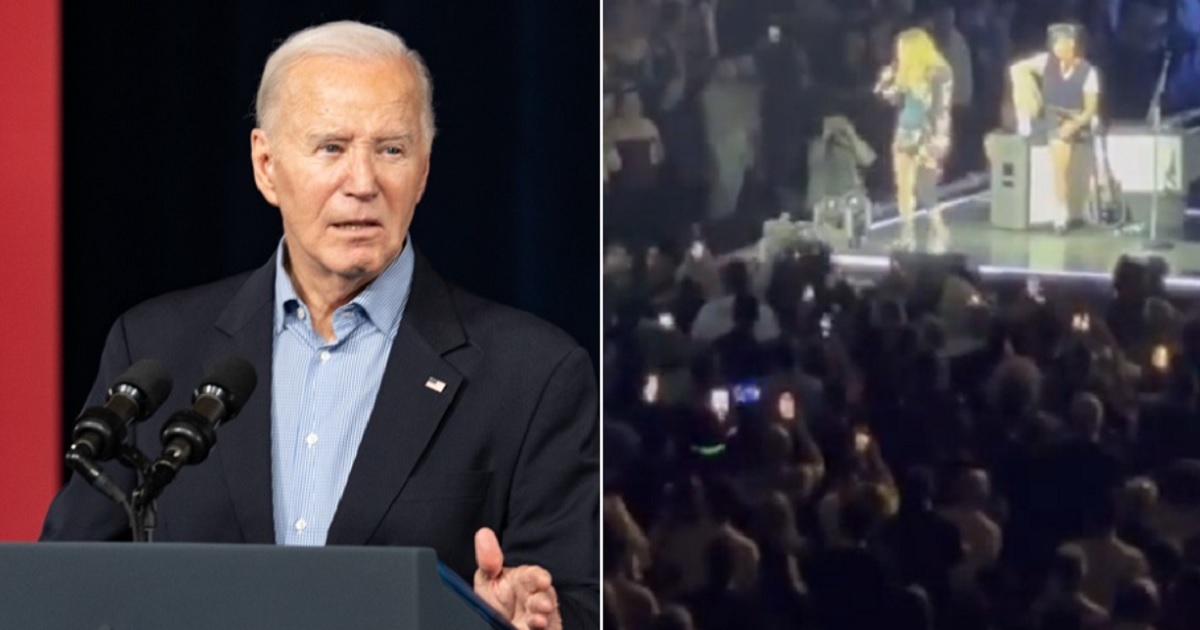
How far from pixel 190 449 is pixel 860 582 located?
7.05 feet

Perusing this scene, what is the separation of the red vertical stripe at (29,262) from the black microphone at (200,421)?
220cm

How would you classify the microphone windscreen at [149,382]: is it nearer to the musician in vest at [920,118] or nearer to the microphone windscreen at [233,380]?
the microphone windscreen at [233,380]

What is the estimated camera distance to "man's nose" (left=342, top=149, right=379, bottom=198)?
2391 mm

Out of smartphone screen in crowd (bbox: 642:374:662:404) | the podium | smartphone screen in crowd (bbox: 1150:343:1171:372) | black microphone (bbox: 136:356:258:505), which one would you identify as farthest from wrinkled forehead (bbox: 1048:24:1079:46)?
the podium

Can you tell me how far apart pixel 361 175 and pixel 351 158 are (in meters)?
0.03

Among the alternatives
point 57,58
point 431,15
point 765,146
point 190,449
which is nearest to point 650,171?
point 765,146

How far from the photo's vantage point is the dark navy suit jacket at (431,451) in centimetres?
232

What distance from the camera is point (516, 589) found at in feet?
6.45

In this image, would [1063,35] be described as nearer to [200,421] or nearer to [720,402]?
[720,402]

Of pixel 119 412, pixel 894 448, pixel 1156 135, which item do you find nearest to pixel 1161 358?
pixel 1156 135

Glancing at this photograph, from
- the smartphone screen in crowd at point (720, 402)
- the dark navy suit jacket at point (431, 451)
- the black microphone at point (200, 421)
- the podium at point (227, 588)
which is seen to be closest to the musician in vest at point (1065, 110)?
the smartphone screen in crowd at point (720, 402)

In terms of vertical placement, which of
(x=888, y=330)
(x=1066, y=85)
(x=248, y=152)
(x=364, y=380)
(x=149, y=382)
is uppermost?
(x=1066, y=85)

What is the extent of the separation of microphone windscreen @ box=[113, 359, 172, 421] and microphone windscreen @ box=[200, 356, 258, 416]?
0.04 meters

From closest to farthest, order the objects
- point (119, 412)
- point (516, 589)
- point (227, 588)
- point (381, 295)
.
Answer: point (227, 588), point (119, 412), point (516, 589), point (381, 295)
